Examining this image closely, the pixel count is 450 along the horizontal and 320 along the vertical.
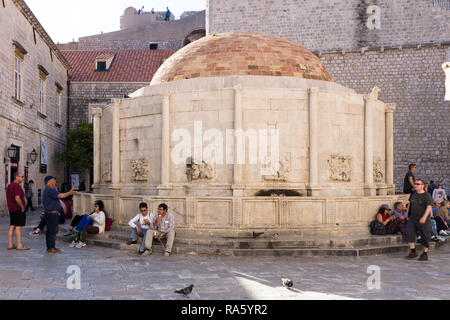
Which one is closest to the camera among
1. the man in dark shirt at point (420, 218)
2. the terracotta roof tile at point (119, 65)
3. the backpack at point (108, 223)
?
the man in dark shirt at point (420, 218)

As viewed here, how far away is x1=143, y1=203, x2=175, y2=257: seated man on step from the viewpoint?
32.2 feet

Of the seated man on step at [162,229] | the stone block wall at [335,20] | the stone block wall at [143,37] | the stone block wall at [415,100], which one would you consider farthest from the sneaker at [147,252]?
the stone block wall at [143,37]

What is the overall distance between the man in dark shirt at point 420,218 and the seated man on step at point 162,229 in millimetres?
4886

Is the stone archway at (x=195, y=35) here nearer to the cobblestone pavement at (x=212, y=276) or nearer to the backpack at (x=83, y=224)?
the backpack at (x=83, y=224)

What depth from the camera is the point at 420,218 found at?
9617 millimetres

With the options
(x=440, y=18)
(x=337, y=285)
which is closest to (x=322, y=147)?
(x=337, y=285)

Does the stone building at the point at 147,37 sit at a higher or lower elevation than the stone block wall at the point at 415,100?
higher

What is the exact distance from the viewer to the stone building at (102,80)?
35.7m

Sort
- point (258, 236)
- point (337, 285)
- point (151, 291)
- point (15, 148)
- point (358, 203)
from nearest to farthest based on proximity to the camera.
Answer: point (151, 291) → point (337, 285) → point (258, 236) → point (358, 203) → point (15, 148)

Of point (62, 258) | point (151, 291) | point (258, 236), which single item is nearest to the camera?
point (151, 291)

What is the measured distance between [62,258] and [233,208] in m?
3.71

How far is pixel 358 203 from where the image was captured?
11.4 meters

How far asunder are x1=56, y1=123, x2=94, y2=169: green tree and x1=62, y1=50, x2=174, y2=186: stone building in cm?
256
